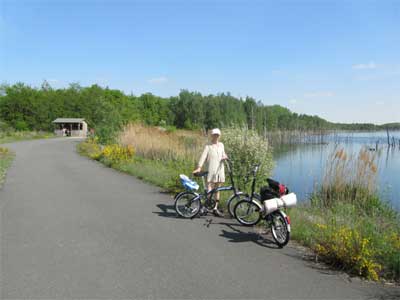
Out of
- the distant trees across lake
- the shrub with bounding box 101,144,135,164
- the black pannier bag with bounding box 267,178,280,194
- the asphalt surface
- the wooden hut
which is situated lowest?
the asphalt surface

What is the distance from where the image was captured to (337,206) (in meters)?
7.18

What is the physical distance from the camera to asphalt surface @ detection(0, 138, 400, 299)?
358 cm

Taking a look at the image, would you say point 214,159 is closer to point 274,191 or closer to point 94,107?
point 274,191

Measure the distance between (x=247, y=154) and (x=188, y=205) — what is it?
2.83 metres

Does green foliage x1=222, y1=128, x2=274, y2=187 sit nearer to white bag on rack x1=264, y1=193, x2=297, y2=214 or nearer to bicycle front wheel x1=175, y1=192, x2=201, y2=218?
bicycle front wheel x1=175, y1=192, x2=201, y2=218

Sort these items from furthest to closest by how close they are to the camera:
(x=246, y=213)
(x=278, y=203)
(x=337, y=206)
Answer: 1. (x=337, y=206)
2. (x=246, y=213)
3. (x=278, y=203)

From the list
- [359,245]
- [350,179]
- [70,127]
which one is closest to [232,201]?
[359,245]

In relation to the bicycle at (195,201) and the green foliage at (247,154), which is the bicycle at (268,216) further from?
the green foliage at (247,154)

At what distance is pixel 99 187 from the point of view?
33.2 feet

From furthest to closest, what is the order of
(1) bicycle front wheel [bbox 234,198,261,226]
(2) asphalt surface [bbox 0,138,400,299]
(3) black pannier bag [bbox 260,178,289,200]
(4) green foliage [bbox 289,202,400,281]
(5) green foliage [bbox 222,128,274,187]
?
(5) green foliage [bbox 222,128,274,187]
(1) bicycle front wheel [bbox 234,198,261,226]
(3) black pannier bag [bbox 260,178,289,200]
(4) green foliage [bbox 289,202,400,281]
(2) asphalt surface [bbox 0,138,400,299]

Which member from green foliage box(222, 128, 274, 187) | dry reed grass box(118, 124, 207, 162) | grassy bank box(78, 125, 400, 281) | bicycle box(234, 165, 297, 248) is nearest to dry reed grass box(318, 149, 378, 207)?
grassy bank box(78, 125, 400, 281)

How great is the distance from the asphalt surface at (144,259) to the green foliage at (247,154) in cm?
241

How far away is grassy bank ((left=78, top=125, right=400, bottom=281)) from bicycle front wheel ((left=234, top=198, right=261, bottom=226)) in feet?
2.47

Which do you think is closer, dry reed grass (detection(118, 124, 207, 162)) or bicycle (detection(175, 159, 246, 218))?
bicycle (detection(175, 159, 246, 218))
